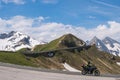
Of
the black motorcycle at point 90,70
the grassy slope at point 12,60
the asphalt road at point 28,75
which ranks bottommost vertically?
the asphalt road at point 28,75

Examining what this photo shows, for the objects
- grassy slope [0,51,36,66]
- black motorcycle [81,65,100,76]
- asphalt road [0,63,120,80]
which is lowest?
asphalt road [0,63,120,80]

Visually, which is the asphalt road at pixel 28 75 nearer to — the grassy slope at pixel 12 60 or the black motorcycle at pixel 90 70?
the black motorcycle at pixel 90 70

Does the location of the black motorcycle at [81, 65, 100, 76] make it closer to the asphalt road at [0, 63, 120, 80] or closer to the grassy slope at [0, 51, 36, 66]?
the asphalt road at [0, 63, 120, 80]

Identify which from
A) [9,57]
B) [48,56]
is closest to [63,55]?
[48,56]

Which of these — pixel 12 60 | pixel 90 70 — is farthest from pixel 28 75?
pixel 12 60

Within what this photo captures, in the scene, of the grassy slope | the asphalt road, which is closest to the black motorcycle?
the asphalt road

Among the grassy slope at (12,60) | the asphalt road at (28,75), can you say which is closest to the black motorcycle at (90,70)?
the asphalt road at (28,75)

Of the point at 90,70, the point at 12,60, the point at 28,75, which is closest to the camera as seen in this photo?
the point at 28,75

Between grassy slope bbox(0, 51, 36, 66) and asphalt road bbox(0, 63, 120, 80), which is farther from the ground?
grassy slope bbox(0, 51, 36, 66)

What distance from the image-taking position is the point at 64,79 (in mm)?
42344

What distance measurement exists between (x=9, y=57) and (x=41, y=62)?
137 ft

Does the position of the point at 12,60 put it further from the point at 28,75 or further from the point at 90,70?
the point at 28,75

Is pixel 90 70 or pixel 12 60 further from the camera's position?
pixel 12 60

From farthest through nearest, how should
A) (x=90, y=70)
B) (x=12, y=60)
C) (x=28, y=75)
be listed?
(x=12, y=60) < (x=90, y=70) < (x=28, y=75)
